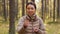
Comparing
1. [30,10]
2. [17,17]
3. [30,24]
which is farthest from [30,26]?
[17,17]

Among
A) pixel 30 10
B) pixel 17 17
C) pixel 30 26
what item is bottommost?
pixel 17 17

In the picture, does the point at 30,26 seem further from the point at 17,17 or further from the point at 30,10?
the point at 17,17

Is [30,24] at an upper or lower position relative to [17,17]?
upper

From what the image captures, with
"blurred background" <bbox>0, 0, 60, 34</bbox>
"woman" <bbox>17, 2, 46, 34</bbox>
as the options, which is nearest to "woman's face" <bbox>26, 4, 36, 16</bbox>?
"woman" <bbox>17, 2, 46, 34</bbox>

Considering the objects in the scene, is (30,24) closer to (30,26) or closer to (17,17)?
(30,26)

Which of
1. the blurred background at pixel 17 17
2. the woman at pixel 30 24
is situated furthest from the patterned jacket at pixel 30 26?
the blurred background at pixel 17 17

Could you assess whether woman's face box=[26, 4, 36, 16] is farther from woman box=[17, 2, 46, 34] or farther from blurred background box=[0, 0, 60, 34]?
blurred background box=[0, 0, 60, 34]

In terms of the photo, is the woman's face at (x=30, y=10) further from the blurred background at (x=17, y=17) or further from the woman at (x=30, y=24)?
the blurred background at (x=17, y=17)

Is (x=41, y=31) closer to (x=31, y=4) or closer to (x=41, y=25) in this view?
(x=41, y=25)

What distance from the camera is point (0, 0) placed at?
21.3 meters

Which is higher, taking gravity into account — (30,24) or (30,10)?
(30,10)

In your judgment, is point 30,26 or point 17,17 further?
point 17,17

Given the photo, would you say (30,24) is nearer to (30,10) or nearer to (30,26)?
(30,26)

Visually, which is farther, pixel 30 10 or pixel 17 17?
pixel 17 17
